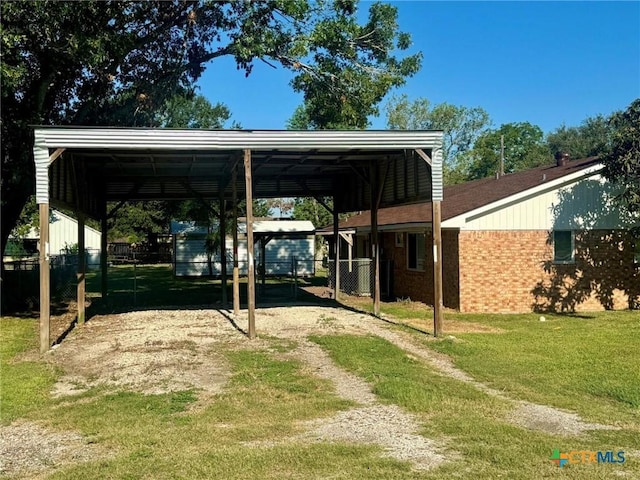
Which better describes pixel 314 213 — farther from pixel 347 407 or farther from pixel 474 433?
pixel 474 433

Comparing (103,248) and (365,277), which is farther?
(365,277)

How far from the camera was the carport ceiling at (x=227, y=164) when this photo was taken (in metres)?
11.0

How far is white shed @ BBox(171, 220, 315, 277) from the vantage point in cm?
3331

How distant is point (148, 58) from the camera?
17.5 m

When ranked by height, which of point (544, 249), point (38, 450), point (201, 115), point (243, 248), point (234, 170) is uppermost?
point (201, 115)

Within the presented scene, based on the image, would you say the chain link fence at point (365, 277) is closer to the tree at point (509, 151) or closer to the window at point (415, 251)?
the window at point (415, 251)

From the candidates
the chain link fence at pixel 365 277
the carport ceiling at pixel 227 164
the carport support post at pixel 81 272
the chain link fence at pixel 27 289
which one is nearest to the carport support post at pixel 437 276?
the carport ceiling at pixel 227 164

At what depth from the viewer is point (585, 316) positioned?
15.7m

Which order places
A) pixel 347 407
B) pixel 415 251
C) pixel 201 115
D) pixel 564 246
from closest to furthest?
pixel 347 407 < pixel 564 246 < pixel 415 251 < pixel 201 115

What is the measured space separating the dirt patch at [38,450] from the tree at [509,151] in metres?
49.6

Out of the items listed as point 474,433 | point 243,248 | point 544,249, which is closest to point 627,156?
point 544,249

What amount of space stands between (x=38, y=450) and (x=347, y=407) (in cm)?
311

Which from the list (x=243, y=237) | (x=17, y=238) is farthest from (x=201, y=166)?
(x=17, y=238)

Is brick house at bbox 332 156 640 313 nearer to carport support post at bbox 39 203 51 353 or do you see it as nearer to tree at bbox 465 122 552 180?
carport support post at bbox 39 203 51 353
